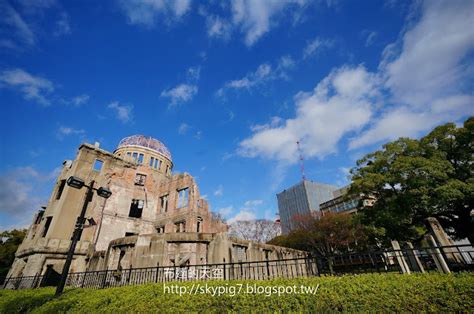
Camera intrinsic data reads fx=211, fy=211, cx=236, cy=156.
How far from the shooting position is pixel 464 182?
48.0ft

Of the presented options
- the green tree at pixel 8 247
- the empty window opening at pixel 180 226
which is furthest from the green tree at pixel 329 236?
the green tree at pixel 8 247

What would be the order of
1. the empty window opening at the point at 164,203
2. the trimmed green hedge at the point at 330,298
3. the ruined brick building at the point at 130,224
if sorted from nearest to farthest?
the trimmed green hedge at the point at 330,298, the ruined brick building at the point at 130,224, the empty window opening at the point at 164,203

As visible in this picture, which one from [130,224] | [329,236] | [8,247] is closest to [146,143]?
[130,224]

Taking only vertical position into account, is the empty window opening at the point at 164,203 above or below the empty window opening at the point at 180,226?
above

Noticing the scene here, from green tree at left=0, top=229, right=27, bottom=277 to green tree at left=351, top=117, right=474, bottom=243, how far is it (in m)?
46.0

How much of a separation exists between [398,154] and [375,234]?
684cm

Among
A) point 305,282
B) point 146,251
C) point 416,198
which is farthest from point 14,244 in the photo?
point 416,198

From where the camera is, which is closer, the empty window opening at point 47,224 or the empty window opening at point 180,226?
the empty window opening at point 47,224

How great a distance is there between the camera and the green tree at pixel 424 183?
14.2 m

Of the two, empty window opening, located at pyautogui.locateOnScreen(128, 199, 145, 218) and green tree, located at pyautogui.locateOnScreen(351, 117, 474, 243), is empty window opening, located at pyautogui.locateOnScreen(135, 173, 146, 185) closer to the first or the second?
empty window opening, located at pyautogui.locateOnScreen(128, 199, 145, 218)

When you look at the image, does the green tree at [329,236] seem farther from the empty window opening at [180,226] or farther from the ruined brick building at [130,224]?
the empty window opening at [180,226]

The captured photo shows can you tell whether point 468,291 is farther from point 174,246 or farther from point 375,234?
point 375,234

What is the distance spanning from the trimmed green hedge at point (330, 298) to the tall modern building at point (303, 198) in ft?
271

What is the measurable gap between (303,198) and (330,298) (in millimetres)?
87559
